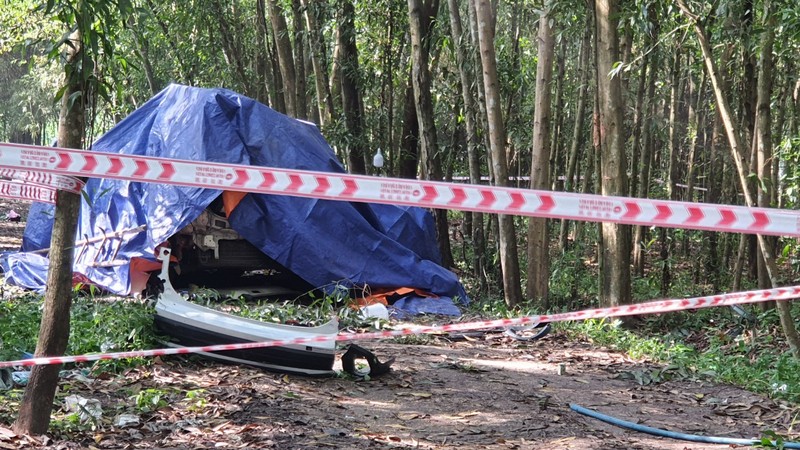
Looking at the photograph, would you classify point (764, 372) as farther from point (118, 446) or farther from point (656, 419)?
point (118, 446)

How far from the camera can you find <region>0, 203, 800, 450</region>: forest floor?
523 cm

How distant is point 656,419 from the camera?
634 centimetres

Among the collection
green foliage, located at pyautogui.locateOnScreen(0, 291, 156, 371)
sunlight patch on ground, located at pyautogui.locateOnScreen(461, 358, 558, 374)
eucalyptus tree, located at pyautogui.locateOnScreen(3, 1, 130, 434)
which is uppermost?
eucalyptus tree, located at pyautogui.locateOnScreen(3, 1, 130, 434)

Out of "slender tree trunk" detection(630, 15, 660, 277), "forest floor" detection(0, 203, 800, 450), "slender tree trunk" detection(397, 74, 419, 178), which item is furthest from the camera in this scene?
"slender tree trunk" detection(397, 74, 419, 178)

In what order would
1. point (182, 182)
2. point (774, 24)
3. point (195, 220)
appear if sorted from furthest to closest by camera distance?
point (195, 220) → point (774, 24) → point (182, 182)

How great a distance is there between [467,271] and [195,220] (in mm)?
6045

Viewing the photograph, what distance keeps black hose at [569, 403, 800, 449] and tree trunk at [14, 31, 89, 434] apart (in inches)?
147

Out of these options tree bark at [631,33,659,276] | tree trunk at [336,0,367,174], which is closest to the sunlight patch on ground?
tree bark at [631,33,659,276]

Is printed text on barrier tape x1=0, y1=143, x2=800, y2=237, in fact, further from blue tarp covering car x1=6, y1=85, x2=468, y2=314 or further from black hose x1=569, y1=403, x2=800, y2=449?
blue tarp covering car x1=6, y1=85, x2=468, y2=314

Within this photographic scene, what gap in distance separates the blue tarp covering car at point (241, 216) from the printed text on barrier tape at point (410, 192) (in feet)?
20.7

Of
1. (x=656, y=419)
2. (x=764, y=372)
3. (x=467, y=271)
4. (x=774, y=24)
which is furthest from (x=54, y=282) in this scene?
(x=467, y=271)

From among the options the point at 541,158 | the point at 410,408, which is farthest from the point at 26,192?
the point at 541,158

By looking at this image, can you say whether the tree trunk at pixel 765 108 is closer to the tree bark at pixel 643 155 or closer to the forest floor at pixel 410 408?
the forest floor at pixel 410 408

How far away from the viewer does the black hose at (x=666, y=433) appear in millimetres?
5460
